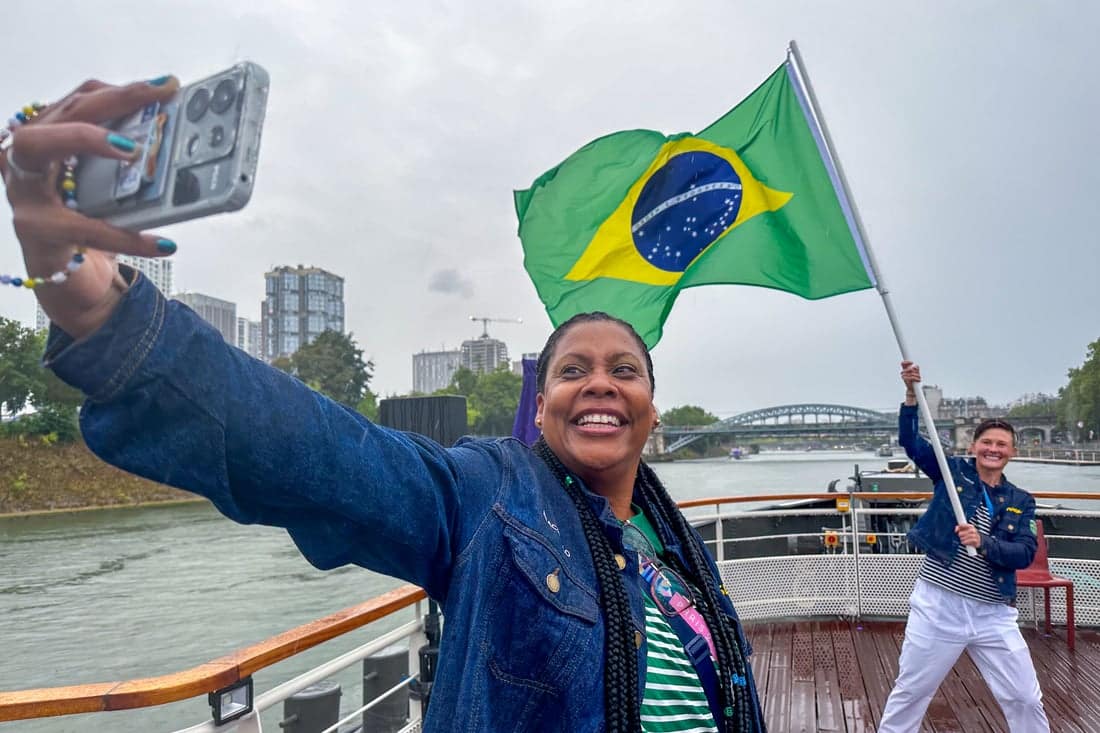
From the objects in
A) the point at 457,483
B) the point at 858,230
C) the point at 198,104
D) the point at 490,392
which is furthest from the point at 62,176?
the point at 490,392

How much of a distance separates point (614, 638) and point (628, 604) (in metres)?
0.06

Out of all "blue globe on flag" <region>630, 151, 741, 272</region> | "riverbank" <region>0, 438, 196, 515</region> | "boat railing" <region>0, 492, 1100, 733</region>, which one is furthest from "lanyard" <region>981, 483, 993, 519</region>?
"riverbank" <region>0, 438, 196, 515</region>

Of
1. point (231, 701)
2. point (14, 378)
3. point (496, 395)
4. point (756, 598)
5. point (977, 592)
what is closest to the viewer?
point (14, 378)

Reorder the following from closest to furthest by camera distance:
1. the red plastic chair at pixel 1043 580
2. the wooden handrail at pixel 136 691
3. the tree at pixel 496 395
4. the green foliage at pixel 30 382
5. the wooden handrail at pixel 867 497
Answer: the green foliage at pixel 30 382, the wooden handrail at pixel 136 691, the red plastic chair at pixel 1043 580, the wooden handrail at pixel 867 497, the tree at pixel 496 395

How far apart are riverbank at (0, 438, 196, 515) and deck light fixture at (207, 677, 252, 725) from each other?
17.4 m

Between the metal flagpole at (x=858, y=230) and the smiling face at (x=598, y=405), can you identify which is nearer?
the smiling face at (x=598, y=405)

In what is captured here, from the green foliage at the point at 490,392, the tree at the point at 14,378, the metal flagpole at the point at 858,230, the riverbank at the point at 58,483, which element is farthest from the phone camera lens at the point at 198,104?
the green foliage at the point at 490,392

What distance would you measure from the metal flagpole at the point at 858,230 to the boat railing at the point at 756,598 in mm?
1694

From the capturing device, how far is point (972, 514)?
2588 millimetres

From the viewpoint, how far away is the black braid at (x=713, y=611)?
3.41ft

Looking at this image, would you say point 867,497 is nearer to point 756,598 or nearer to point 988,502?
point 756,598

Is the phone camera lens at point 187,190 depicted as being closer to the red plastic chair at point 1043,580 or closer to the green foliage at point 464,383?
the red plastic chair at point 1043,580

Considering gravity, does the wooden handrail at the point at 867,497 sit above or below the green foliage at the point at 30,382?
below

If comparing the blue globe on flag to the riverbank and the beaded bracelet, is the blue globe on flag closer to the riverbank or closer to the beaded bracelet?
the beaded bracelet
